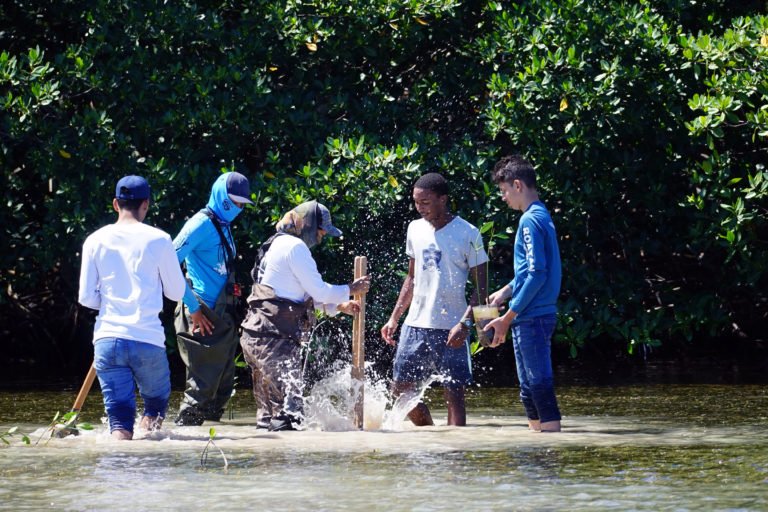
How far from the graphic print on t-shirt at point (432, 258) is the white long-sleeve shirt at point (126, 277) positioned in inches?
74.4

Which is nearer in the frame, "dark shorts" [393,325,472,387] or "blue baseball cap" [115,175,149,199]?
"blue baseball cap" [115,175,149,199]

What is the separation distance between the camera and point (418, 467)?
7.42m

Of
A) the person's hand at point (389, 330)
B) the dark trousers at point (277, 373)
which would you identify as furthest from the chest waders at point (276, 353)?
the person's hand at point (389, 330)

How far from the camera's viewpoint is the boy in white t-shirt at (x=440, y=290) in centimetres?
936

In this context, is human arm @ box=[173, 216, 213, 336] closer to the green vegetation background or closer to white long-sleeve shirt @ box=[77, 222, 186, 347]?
white long-sleeve shirt @ box=[77, 222, 186, 347]

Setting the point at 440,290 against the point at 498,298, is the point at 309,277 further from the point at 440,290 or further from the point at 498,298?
the point at 498,298

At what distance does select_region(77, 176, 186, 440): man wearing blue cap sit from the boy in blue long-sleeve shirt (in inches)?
84.4

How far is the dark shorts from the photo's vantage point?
9430 mm

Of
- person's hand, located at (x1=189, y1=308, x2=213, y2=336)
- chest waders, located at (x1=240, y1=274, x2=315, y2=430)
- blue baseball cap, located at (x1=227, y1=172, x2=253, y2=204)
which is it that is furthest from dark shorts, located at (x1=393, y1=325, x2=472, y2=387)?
blue baseball cap, located at (x1=227, y1=172, x2=253, y2=204)

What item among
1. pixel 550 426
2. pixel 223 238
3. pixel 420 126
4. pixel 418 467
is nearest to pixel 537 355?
pixel 550 426

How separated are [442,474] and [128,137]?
6.88 metres

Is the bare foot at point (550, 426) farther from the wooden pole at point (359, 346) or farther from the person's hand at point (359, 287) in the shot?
the person's hand at point (359, 287)

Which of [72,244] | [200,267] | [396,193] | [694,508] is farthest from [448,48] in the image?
[694,508]

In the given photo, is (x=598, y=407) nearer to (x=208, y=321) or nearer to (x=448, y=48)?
(x=208, y=321)
